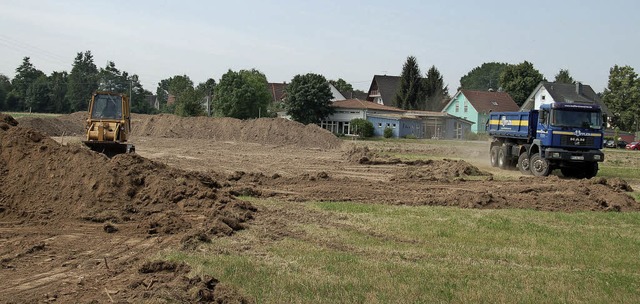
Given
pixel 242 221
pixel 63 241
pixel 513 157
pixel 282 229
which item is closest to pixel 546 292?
pixel 282 229

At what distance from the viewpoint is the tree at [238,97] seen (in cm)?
7731

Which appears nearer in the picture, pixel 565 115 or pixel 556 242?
pixel 556 242

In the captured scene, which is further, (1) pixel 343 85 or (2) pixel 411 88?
(1) pixel 343 85

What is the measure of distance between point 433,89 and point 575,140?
71004mm

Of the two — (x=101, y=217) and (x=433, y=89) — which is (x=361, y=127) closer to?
(x=433, y=89)

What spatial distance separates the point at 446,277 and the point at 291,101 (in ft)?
215

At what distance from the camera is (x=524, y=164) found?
27.7 m

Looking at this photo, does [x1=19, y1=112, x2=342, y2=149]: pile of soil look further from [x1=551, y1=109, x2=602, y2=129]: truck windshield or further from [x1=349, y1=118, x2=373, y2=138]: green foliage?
[x1=551, y1=109, x2=602, y2=129]: truck windshield

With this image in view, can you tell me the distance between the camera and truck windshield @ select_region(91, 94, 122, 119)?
23562 millimetres

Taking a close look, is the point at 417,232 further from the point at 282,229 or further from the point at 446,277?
the point at 446,277

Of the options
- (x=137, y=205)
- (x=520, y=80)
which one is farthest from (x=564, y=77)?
(x=137, y=205)

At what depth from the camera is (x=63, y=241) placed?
10555 millimetres

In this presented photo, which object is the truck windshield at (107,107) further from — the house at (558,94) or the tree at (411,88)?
the tree at (411,88)

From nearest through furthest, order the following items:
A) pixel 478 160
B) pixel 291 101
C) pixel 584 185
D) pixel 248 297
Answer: pixel 248 297 → pixel 584 185 → pixel 478 160 → pixel 291 101
